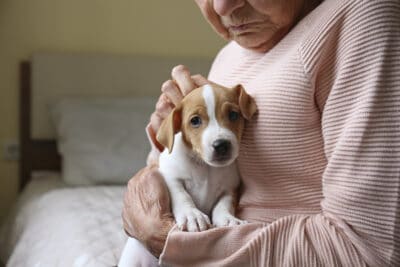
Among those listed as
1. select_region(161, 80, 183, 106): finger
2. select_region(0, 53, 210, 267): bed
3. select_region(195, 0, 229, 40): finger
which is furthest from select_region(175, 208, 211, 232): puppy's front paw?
select_region(0, 53, 210, 267): bed

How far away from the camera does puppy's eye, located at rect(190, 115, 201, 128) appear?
1.01m

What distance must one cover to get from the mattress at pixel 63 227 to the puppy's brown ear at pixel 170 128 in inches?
19.6

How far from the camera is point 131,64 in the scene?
2.65m

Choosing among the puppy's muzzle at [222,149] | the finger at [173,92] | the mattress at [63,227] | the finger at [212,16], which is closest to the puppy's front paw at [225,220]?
the puppy's muzzle at [222,149]

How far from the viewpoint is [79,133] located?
2.42 metres

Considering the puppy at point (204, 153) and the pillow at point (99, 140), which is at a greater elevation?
the puppy at point (204, 153)

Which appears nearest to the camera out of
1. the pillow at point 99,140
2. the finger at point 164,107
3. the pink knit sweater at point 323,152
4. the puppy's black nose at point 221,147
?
the pink knit sweater at point 323,152

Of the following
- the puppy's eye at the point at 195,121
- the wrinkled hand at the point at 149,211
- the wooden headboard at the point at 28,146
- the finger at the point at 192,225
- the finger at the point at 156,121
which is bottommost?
the wooden headboard at the point at 28,146

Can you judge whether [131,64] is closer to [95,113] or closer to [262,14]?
[95,113]

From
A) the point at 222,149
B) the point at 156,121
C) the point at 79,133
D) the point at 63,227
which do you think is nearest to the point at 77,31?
the point at 79,133

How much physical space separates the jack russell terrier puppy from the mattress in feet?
1.42

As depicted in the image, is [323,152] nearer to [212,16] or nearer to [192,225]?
[192,225]

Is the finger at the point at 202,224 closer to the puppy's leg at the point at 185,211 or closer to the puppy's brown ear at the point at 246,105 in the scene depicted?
the puppy's leg at the point at 185,211

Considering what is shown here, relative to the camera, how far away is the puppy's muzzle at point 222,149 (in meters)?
0.95
